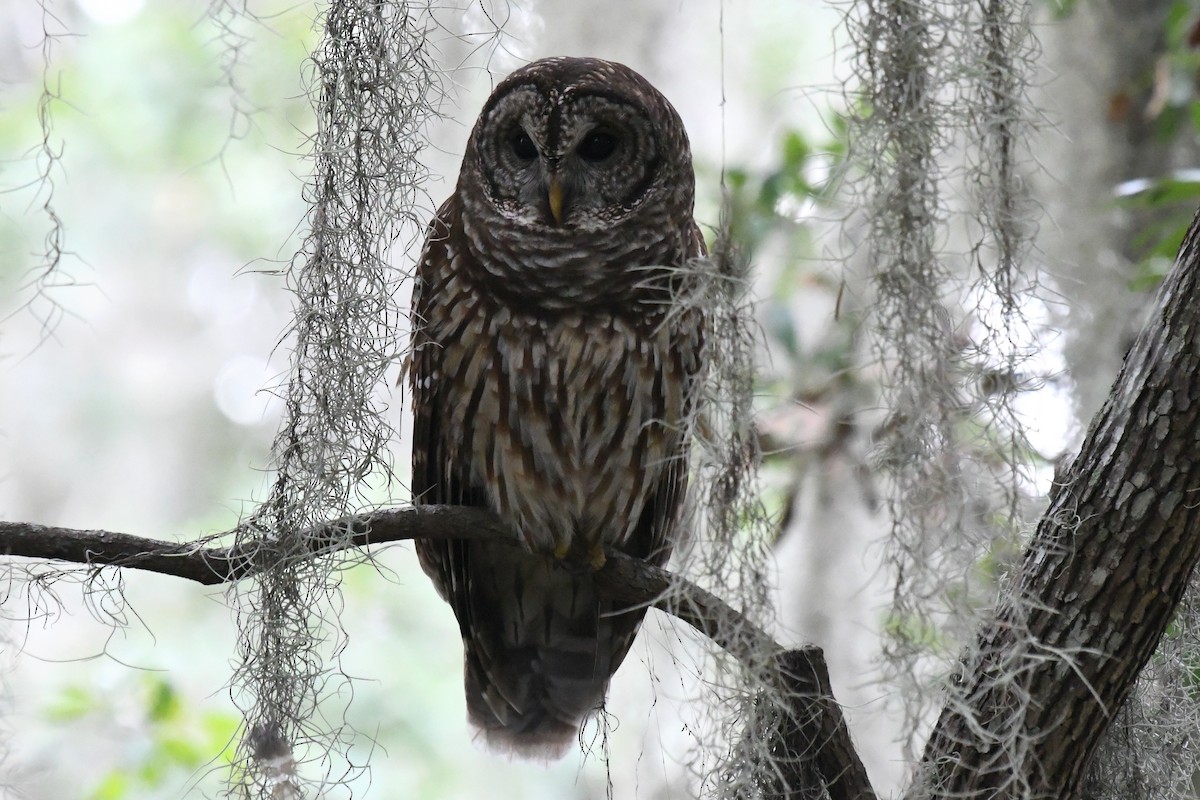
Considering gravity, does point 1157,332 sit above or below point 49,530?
above

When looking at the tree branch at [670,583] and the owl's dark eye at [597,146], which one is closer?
the tree branch at [670,583]

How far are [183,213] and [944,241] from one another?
713 centimetres

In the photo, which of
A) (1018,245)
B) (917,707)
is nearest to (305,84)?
(1018,245)

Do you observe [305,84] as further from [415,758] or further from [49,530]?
[415,758]

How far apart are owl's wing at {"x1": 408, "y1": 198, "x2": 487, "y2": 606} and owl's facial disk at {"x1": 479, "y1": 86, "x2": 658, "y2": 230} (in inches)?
7.0

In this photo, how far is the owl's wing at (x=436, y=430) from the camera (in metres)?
2.64

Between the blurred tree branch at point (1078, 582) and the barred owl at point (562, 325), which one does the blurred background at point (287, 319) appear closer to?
the blurred tree branch at point (1078, 582)

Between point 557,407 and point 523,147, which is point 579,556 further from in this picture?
point 523,147

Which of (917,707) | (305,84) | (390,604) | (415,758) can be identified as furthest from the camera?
(390,604)

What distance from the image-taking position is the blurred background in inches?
146

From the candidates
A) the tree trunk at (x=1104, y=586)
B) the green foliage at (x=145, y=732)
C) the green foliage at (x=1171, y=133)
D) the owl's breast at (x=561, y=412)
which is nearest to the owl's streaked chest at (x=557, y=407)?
the owl's breast at (x=561, y=412)

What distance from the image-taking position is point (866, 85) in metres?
1.90

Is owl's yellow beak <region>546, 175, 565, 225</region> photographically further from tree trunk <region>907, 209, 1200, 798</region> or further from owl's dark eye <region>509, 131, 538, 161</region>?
tree trunk <region>907, 209, 1200, 798</region>

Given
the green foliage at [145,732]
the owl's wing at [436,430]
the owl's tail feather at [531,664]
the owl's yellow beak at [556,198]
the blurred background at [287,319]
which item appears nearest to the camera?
the owl's yellow beak at [556,198]
